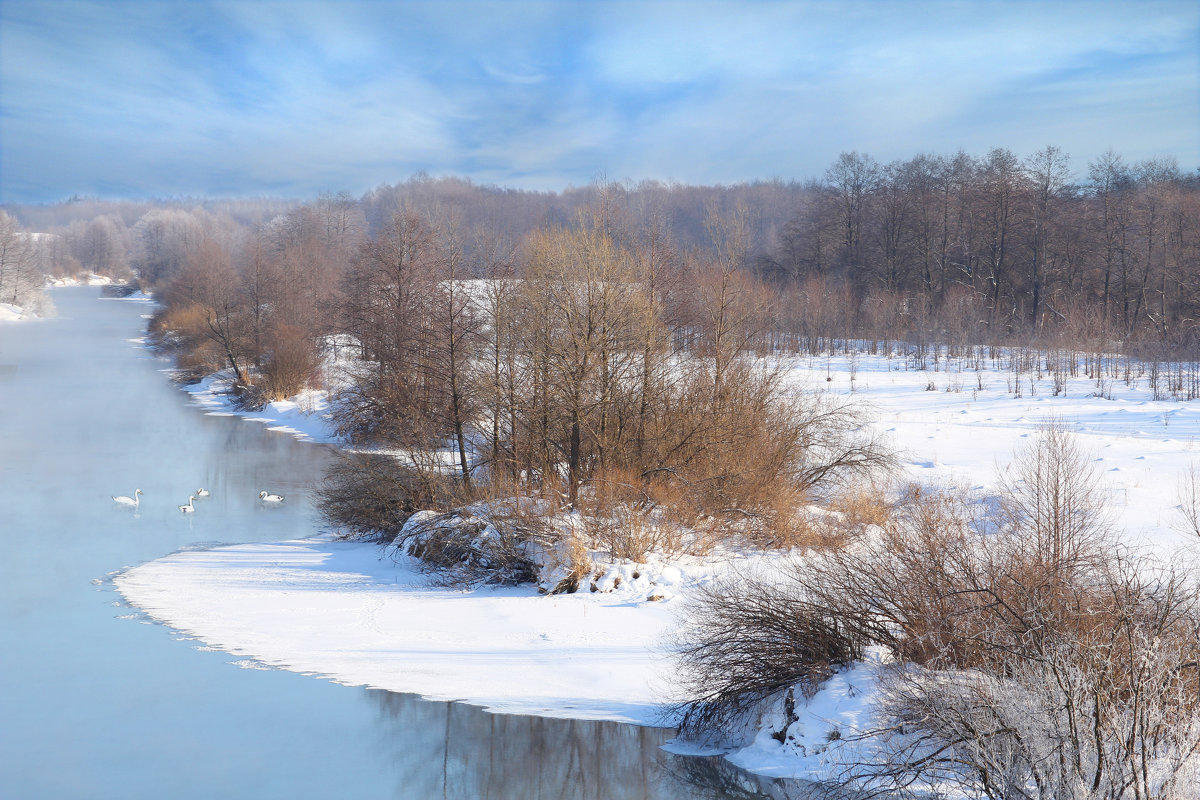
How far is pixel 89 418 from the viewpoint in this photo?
3244cm

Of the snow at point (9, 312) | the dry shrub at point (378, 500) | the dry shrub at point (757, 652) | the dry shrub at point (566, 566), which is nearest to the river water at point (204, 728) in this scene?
the dry shrub at point (757, 652)

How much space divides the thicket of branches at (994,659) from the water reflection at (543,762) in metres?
0.59

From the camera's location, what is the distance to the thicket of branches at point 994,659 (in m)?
5.95

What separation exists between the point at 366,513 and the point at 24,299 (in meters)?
85.2

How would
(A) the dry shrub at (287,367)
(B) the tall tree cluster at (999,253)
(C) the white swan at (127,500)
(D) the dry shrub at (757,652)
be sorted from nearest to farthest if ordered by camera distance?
1. (D) the dry shrub at (757,652)
2. (C) the white swan at (127,500)
3. (A) the dry shrub at (287,367)
4. (B) the tall tree cluster at (999,253)

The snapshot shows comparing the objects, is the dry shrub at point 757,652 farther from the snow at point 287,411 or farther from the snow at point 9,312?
the snow at point 9,312

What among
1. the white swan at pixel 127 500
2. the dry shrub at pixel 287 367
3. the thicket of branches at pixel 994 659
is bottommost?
the white swan at pixel 127 500

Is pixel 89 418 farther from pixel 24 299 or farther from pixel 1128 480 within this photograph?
pixel 24 299

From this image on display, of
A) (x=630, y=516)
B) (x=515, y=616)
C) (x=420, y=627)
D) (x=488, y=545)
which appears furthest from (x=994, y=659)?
(x=488, y=545)

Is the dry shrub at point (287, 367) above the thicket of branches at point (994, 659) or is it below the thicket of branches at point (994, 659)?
above

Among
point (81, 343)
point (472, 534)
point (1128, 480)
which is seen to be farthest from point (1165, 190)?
point (81, 343)

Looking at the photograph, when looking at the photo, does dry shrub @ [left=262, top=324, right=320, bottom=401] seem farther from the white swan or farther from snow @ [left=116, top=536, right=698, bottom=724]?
snow @ [left=116, top=536, right=698, bottom=724]

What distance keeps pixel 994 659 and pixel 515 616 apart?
295 inches

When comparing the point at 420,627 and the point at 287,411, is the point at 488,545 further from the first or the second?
the point at 287,411
